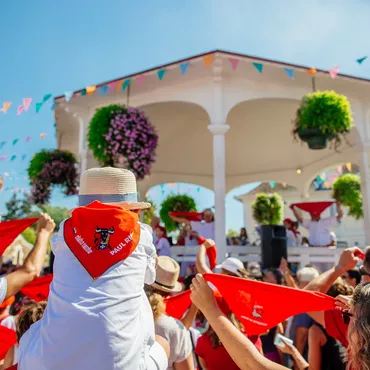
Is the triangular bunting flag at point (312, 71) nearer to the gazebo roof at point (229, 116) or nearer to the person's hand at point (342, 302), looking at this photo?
the gazebo roof at point (229, 116)

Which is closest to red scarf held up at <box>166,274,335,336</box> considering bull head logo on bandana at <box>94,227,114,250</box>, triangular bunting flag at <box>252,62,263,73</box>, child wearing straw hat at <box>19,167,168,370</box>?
child wearing straw hat at <box>19,167,168,370</box>

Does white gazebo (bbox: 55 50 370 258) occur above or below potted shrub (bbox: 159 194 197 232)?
above

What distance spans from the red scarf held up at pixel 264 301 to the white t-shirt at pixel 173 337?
33 cm

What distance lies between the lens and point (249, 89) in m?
7.31

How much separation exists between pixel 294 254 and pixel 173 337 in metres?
5.88

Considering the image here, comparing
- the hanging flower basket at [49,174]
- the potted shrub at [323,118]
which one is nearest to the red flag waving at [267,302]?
the potted shrub at [323,118]

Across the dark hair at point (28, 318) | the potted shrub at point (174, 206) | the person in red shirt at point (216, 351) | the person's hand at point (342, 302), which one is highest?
the potted shrub at point (174, 206)

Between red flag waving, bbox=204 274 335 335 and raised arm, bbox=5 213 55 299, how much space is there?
1128 millimetres

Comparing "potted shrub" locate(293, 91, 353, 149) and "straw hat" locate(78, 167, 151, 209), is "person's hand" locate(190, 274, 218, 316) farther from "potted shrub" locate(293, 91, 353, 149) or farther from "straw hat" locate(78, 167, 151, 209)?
"potted shrub" locate(293, 91, 353, 149)

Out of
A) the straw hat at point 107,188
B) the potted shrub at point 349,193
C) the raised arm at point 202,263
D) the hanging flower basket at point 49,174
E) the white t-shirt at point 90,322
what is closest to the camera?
the white t-shirt at point 90,322

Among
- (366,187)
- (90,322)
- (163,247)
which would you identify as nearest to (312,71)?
(366,187)

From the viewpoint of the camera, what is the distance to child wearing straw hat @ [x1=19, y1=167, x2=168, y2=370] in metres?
1.26

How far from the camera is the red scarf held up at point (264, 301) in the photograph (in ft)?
5.90

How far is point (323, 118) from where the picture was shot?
5.91 metres
